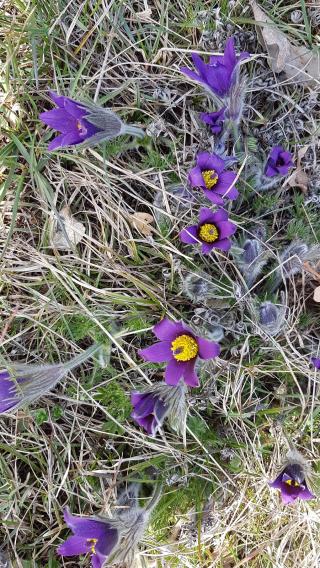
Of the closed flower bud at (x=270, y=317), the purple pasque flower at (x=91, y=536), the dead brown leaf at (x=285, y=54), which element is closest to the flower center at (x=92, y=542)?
Result: the purple pasque flower at (x=91, y=536)

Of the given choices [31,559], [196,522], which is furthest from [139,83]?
[31,559]

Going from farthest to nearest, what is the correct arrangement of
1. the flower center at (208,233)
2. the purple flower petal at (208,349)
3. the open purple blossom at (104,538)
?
the flower center at (208,233) → the open purple blossom at (104,538) → the purple flower petal at (208,349)

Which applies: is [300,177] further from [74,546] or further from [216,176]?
[74,546]

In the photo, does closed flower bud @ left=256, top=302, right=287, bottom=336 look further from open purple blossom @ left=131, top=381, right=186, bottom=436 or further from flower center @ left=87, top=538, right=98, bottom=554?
flower center @ left=87, top=538, right=98, bottom=554

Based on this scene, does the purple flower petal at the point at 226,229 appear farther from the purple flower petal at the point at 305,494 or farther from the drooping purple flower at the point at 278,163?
the purple flower petal at the point at 305,494

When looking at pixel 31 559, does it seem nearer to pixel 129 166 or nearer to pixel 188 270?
pixel 188 270

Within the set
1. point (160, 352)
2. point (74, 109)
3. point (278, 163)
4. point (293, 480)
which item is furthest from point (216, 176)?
point (293, 480)
